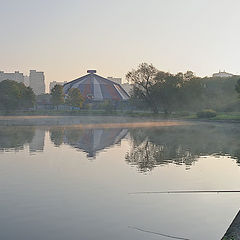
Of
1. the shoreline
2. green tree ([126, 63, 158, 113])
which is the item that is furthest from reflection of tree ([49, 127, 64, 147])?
green tree ([126, 63, 158, 113])

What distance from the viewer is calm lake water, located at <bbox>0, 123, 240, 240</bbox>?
1097cm

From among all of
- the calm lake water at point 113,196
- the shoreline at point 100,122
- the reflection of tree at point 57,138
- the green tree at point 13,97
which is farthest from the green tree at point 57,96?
the calm lake water at point 113,196

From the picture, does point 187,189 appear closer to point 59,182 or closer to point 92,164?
point 59,182

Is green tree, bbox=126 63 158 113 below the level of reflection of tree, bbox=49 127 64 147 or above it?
above

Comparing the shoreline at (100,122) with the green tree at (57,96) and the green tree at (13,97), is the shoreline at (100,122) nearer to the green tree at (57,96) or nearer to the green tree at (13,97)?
the green tree at (13,97)

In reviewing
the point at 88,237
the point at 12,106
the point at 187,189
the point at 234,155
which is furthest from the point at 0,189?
the point at 12,106

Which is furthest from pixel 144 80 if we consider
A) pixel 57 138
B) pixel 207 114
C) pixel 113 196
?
pixel 113 196

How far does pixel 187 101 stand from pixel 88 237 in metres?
93.1

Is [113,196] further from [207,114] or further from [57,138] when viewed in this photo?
[207,114]

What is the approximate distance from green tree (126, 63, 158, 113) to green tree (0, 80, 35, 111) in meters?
41.1

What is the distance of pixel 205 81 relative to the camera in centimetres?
13325

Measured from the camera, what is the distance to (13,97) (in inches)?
4722

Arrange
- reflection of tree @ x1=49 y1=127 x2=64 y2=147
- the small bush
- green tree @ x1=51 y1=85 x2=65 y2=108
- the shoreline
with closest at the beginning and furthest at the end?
reflection of tree @ x1=49 y1=127 x2=64 y2=147, the shoreline, the small bush, green tree @ x1=51 y1=85 x2=65 y2=108

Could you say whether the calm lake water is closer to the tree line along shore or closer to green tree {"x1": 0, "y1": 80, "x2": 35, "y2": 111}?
the tree line along shore
